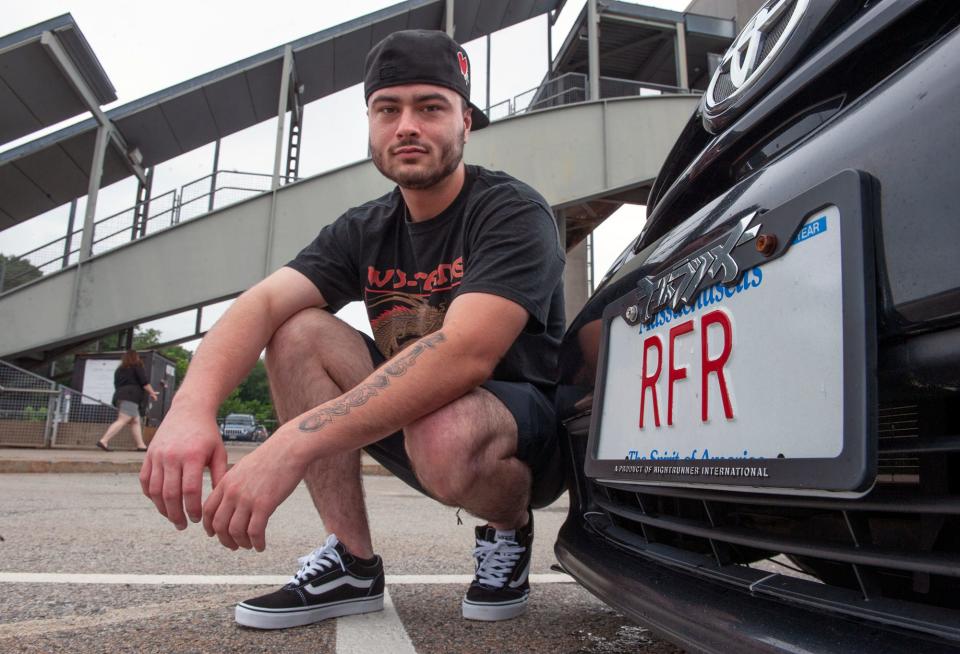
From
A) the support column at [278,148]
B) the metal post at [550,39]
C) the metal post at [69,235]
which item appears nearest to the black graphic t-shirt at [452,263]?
the support column at [278,148]

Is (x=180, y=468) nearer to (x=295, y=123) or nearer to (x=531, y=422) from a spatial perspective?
(x=531, y=422)

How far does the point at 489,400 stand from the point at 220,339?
66cm

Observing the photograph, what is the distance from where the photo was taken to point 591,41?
1035 cm

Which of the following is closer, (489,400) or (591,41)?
(489,400)

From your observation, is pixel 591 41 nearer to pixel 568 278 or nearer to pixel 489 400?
pixel 568 278

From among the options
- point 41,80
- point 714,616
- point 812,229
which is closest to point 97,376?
point 41,80

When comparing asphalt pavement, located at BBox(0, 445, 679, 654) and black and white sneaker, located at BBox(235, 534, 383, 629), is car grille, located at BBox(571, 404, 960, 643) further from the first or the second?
black and white sneaker, located at BBox(235, 534, 383, 629)

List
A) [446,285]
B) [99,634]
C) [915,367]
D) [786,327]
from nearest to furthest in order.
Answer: [915,367]
[786,327]
[99,634]
[446,285]

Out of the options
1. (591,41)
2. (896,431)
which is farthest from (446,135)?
(591,41)

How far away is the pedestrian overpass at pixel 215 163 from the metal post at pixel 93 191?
0.02 m

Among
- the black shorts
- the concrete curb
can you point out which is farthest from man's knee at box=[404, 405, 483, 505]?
the concrete curb

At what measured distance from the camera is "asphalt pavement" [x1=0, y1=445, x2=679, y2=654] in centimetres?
131

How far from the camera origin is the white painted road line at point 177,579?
1757mm

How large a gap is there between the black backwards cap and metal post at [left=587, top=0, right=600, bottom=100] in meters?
8.46
